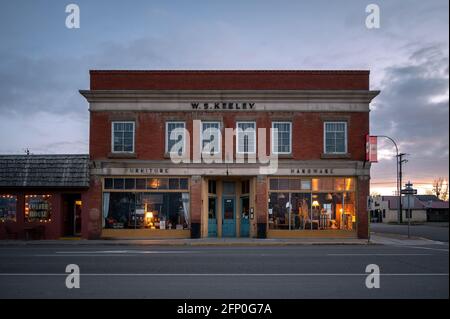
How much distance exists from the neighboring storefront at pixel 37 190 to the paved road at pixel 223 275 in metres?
8.17

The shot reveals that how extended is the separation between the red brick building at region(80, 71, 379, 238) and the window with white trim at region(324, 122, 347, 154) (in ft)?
0.18

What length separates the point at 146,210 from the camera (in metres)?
26.3

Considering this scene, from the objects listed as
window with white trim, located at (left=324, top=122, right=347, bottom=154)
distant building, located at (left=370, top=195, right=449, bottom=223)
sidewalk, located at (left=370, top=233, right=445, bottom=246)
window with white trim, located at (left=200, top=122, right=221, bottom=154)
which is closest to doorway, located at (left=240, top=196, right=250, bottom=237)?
window with white trim, located at (left=200, top=122, right=221, bottom=154)

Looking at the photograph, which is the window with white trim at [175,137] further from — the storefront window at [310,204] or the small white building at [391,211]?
the small white building at [391,211]

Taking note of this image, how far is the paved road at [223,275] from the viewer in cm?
1006

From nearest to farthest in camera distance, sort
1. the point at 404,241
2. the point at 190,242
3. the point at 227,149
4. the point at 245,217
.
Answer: the point at 190,242 < the point at 227,149 < the point at 404,241 < the point at 245,217

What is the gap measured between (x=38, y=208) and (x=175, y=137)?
28.3 ft

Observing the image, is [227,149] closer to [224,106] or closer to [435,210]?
[224,106]

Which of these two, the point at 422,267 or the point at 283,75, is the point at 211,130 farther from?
the point at 422,267

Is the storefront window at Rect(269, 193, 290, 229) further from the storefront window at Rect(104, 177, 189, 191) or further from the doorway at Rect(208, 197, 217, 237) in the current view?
the storefront window at Rect(104, 177, 189, 191)

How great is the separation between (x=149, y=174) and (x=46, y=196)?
5.88 m

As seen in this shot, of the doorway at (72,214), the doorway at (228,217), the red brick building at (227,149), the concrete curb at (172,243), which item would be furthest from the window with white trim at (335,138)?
the doorway at (72,214)

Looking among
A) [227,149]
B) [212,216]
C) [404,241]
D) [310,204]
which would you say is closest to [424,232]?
[404,241]
